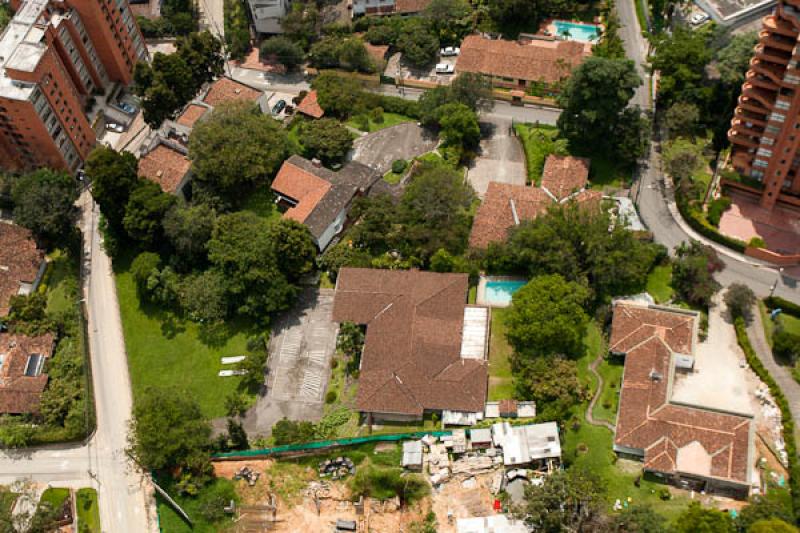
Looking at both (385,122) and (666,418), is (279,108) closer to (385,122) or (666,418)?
(385,122)

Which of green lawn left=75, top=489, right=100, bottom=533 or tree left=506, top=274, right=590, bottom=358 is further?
tree left=506, top=274, right=590, bottom=358

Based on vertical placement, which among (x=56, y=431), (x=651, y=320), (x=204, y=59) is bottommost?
(x=56, y=431)

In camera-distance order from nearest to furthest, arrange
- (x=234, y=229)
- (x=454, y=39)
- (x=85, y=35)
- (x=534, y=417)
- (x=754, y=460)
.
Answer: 1. (x=754, y=460)
2. (x=534, y=417)
3. (x=234, y=229)
4. (x=85, y=35)
5. (x=454, y=39)

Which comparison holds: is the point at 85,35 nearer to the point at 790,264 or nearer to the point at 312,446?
the point at 312,446

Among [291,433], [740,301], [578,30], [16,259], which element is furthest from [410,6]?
[291,433]

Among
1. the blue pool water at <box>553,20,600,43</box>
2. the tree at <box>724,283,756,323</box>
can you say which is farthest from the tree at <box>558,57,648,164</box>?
the blue pool water at <box>553,20,600,43</box>

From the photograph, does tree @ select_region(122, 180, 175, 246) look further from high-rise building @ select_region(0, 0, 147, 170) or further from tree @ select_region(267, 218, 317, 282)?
high-rise building @ select_region(0, 0, 147, 170)

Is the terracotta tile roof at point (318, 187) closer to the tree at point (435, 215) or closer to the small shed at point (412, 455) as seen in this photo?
the tree at point (435, 215)

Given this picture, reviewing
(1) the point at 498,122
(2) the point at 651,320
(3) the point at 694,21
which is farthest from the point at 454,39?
(2) the point at 651,320
